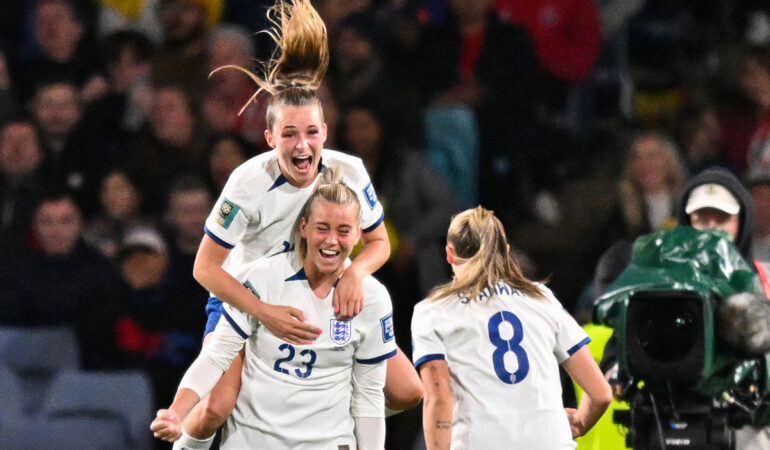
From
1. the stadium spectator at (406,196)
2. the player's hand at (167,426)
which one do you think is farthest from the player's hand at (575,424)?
the stadium spectator at (406,196)

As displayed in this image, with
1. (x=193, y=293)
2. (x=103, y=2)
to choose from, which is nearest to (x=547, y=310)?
(x=193, y=293)

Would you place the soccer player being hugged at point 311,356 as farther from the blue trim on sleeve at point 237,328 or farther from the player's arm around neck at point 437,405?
the player's arm around neck at point 437,405

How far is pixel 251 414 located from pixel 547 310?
3.18ft

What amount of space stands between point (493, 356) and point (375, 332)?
377 mm

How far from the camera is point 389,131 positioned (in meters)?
7.32

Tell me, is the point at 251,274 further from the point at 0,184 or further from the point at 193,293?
the point at 0,184

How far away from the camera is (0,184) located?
7.15 meters

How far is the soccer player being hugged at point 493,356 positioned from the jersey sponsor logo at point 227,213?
651 mm

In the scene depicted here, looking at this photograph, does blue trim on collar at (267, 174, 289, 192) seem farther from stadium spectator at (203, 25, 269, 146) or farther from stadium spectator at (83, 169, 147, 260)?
stadium spectator at (203, 25, 269, 146)

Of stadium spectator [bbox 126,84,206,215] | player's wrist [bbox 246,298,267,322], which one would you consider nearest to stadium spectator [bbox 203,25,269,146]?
stadium spectator [bbox 126,84,206,215]

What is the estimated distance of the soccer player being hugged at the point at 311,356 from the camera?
4.18 m

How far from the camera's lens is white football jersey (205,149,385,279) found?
4.36 metres

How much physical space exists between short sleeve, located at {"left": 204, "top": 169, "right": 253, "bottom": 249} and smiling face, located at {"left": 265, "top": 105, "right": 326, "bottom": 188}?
160 mm

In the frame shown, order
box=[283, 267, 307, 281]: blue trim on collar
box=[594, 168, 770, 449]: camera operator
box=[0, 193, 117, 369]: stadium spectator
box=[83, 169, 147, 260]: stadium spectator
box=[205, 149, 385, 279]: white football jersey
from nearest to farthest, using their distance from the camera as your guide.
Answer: box=[283, 267, 307, 281]: blue trim on collar
box=[205, 149, 385, 279]: white football jersey
box=[594, 168, 770, 449]: camera operator
box=[0, 193, 117, 369]: stadium spectator
box=[83, 169, 147, 260]: stadium spectator
